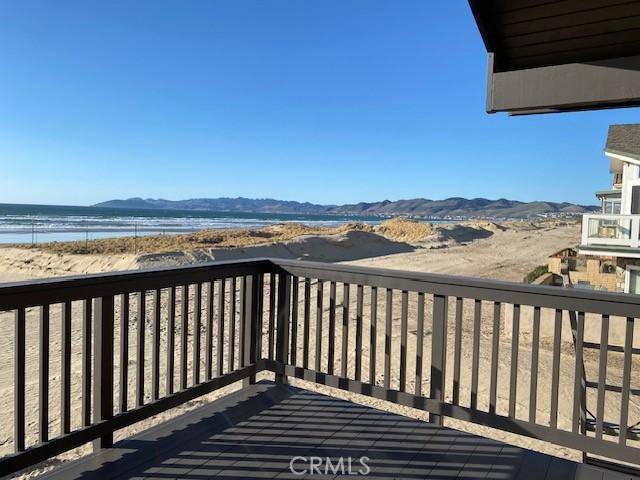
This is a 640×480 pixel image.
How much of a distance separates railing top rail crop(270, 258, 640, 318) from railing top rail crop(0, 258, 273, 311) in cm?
51

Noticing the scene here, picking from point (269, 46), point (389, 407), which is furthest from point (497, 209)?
point (389, 407)

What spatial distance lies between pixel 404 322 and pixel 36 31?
15.0 metres

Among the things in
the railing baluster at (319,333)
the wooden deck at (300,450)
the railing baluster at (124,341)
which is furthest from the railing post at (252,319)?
the railing baluster at (124,341)

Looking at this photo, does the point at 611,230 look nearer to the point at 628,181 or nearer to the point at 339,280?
the point at 628,181

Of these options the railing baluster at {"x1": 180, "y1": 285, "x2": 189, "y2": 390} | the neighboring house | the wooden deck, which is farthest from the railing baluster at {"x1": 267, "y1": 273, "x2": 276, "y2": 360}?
the neighboring house

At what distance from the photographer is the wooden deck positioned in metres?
2.13

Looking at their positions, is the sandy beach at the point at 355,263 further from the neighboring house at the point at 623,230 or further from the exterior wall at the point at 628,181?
the exterior wall at the point at 628,181

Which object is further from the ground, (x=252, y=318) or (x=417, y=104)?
(x=417, y=104)

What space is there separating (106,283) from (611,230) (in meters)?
11.6

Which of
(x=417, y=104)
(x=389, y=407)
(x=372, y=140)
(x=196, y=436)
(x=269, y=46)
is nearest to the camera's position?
(x=196, y=436)

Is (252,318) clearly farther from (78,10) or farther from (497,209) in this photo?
(497,209)

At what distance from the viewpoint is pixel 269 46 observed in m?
17.7

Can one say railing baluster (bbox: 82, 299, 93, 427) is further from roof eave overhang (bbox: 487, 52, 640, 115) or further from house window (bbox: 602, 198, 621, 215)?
house window (bbox: 602, 198, 621, 215)

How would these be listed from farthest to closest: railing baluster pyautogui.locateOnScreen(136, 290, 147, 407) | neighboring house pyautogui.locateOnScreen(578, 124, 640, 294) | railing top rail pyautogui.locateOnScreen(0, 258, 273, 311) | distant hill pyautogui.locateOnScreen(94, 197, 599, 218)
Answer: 1. distant hill pyautogui.locateOnScreen(94, 197, 599, 218)
2. neighboring house pyautogui.locateOnScreen(578, 124, 640, 294)
3. railing baluster pyautogui.locateOnScreen(136, 290, 147, 407)
4. railing top rail pyautogui.locateOnScreen(0, 258, 273, 311)
